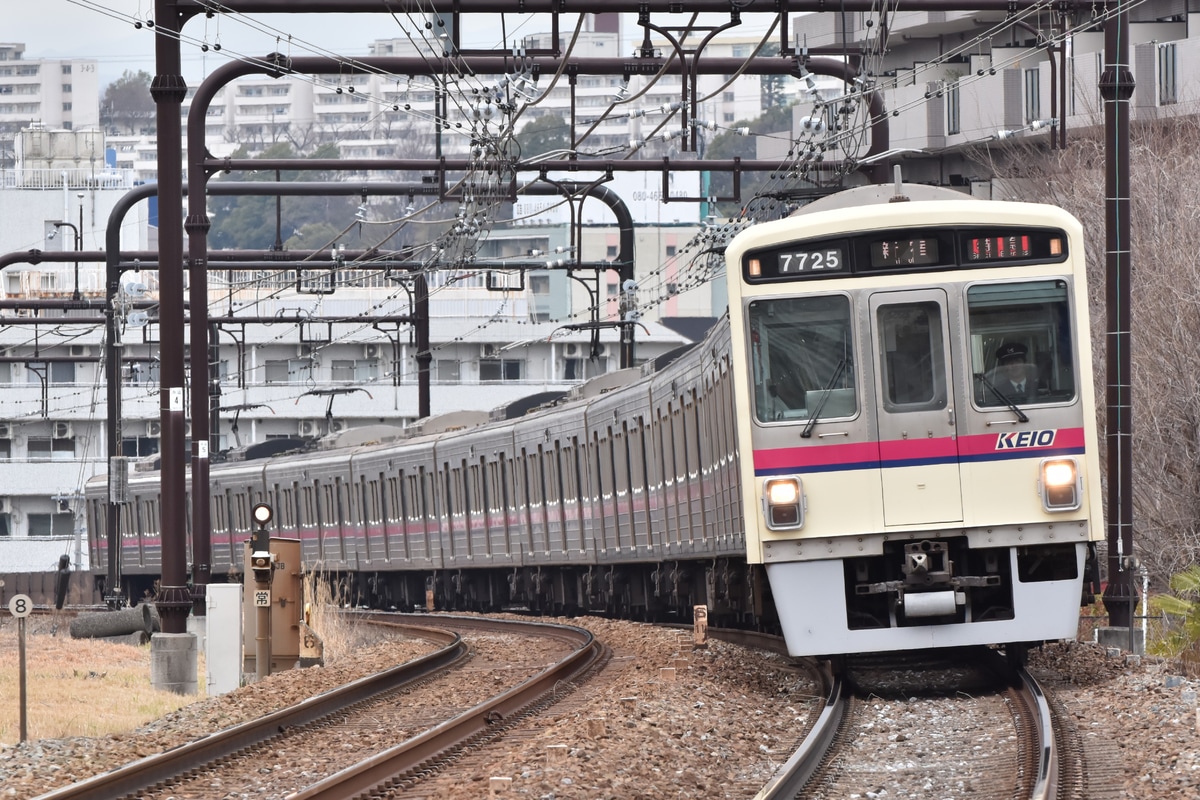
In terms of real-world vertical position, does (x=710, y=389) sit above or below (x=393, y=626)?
above

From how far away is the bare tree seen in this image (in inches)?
880

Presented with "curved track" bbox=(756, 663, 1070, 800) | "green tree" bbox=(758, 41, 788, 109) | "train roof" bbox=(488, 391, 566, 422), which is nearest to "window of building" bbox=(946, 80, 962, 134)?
"train roof" bbox=(488, 391, 566, 422)

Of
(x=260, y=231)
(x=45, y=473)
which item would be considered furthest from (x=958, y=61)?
(x=260, y=231)

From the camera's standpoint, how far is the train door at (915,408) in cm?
1184

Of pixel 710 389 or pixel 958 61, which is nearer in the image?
pixel 710 389

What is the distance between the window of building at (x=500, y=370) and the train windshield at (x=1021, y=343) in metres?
68.1

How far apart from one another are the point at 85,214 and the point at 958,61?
55.8 meters

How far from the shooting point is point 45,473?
74750 millimetres

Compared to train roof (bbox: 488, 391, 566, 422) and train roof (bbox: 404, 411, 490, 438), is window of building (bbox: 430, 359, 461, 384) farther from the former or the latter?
train roof (bbox: 488, 391, 566, 422)

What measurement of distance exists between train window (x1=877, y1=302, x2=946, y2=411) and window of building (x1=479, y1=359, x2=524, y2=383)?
68.0 meters

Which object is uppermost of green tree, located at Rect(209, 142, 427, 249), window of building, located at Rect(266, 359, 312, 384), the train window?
green tree, located at Rect(209, 142, 427, 249)

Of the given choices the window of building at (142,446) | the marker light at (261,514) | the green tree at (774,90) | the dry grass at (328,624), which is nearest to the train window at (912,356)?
the marker light at (261,514)

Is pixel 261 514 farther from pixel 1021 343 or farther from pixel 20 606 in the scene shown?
pixel 1021 343

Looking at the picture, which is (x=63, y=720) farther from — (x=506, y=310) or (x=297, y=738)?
(x=506, y=310)
